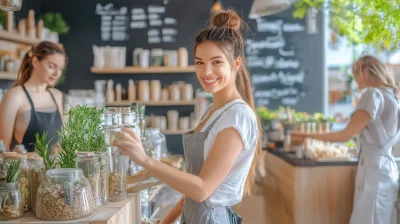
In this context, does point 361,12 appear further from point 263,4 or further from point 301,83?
point 301,83

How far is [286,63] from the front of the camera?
23.2 ft

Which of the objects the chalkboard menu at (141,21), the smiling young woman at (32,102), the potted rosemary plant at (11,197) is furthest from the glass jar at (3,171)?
the chalkboard menu at (141,21)

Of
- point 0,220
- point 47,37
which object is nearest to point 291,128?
point 47,37

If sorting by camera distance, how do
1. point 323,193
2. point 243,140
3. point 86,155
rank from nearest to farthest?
point 86,155 < point 243,140 < point 323,193

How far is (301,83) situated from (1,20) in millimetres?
4138

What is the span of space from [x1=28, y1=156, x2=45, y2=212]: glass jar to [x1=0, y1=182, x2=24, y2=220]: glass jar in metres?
0.07

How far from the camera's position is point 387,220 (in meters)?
3.75

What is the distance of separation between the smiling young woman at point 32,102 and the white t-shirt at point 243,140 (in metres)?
1.76

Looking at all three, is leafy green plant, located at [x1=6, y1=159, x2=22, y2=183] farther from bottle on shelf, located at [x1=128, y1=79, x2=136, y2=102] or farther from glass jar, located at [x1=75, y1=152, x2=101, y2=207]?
bottle on shelf, located at [x1=128, y1=79, x2=136, y2=102]

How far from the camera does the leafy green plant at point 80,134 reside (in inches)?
60.9

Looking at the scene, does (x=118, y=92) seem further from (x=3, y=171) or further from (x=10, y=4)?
(x=3, y=171)

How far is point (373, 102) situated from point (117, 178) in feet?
8.30

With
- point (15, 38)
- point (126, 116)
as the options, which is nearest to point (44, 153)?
point (126, 116)

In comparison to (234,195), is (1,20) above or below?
above
